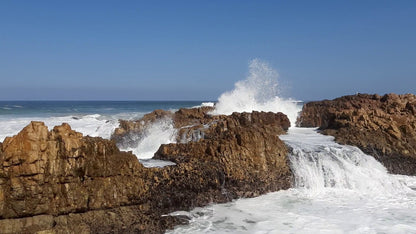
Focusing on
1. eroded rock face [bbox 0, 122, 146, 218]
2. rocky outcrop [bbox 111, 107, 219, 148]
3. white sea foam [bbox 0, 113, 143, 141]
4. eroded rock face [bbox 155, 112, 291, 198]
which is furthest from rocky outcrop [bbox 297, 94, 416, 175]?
white sea foam [bbox 0, 113, 143, 141]

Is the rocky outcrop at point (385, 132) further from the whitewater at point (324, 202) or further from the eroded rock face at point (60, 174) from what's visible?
the eroded rock face at point (60, 174)

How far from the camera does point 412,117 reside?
1408 cm

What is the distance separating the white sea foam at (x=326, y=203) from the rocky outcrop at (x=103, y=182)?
51 centimetres

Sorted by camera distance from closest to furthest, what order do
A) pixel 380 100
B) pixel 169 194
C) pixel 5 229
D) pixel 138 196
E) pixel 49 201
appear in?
pixel 5 229 < pixel 49 201 < pixel 138 196 < pixel 169 194 < pixel 380 100

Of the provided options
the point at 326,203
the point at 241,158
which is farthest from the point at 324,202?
the point at 241,158

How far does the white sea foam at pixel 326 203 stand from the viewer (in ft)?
23.2

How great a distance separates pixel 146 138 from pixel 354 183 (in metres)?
7.65

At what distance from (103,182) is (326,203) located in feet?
17.0

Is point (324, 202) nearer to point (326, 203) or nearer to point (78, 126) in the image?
point (326, 203)

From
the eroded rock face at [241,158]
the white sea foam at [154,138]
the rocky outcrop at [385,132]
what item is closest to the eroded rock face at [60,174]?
the eroded rock face at [241,158]

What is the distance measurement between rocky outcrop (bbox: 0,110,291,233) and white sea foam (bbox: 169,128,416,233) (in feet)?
1.68

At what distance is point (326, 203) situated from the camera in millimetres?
8656

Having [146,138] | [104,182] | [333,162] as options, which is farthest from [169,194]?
[146,138]

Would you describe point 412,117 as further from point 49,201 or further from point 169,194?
point 49,201
